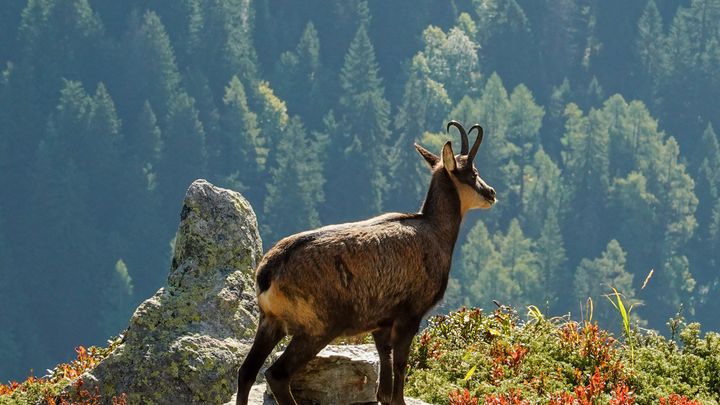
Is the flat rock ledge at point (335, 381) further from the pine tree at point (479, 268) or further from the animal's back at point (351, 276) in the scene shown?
the pine tree at point (479, 268)

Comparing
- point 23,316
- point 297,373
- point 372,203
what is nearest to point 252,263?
point 297,373

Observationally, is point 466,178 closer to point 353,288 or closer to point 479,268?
point 353,288

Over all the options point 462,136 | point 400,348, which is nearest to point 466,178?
point 462,136

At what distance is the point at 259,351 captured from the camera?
11.6m

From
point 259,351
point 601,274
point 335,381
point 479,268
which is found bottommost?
point 601,274

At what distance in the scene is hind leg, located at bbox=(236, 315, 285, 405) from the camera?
455 inches

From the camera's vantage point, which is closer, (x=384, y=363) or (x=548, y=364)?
(x=384, y=363)

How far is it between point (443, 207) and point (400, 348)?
4.52ft

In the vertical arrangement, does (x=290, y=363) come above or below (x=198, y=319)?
below

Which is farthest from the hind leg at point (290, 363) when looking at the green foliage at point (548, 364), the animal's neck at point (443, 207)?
the green foliage at point (548, 364)

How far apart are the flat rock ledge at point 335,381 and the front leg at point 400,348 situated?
514 millimetres

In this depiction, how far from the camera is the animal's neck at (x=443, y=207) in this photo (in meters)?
12.5

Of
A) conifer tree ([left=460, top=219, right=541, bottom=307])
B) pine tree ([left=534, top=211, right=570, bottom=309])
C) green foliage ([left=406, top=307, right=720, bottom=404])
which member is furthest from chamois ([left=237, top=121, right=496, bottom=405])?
pine tree ([left=534, top=211, right=570, bottom=309])

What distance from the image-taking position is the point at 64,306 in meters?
178
